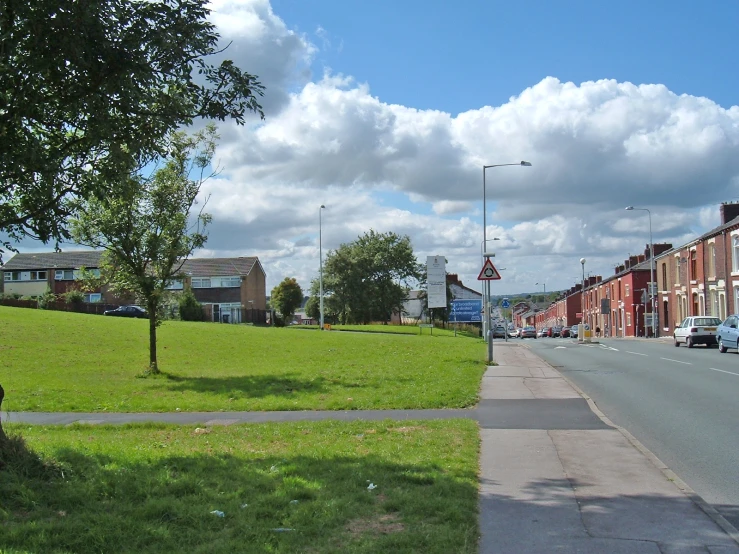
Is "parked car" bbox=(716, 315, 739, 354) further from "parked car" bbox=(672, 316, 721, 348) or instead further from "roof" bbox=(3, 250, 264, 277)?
"roof" bbox=(3, 250, 264, 277)

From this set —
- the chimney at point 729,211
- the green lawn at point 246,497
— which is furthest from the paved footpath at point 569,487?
the chimney at point 729,211

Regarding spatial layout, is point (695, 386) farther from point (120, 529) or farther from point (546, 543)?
point (120, 529)

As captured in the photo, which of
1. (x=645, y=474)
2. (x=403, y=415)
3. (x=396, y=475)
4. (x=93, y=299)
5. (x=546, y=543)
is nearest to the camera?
(x=546, y=543)

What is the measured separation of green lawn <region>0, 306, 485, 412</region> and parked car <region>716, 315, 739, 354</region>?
13.0 meters

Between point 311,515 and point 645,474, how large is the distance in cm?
386

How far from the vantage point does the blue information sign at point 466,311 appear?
239 feet

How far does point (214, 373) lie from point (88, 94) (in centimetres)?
1494

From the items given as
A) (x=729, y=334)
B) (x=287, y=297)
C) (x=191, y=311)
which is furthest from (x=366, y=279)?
(x=729, y=334)

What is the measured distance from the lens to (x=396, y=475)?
7.08 metres

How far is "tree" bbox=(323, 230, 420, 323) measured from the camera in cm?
8425

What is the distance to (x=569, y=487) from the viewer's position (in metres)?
6.94

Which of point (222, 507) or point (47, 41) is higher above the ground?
point (47, 41)

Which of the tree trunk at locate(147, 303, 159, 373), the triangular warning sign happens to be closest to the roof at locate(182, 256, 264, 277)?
the tree trunk at locate(147, 303, 159, 373)

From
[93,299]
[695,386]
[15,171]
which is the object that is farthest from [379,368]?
[93,299]
